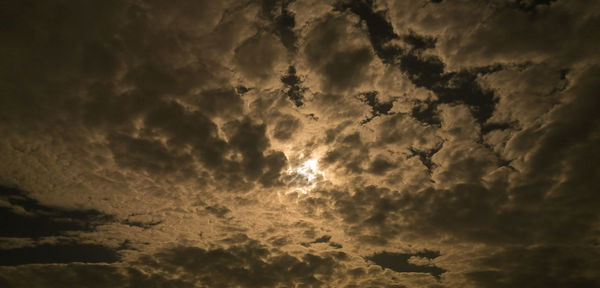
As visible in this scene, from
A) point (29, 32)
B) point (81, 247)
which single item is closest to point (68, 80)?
point (29, 32)

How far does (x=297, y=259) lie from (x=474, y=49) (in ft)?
29.9

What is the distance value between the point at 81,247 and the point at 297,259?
764cm

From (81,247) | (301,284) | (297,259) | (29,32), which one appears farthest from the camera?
(301,284)

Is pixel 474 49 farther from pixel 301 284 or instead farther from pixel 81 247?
pixel 81 247

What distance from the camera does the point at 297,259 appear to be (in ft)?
34.9

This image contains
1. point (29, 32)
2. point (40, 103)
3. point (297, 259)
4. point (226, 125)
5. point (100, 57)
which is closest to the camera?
point (29, 32)

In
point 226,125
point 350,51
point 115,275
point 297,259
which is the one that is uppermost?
point 350,51

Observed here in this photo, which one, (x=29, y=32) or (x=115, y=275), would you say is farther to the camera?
(x=115, y=275)

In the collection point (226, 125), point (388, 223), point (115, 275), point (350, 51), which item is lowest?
point (115, 275)

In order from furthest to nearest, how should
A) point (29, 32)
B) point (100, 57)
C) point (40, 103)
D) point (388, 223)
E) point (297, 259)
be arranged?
point (297, 259) → point (388, 223) → point (40, 103) → point (100, 57) → point (29, 32)

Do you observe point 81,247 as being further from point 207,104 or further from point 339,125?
point 339,125

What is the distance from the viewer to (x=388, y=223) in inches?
334

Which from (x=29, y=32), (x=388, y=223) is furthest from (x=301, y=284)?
(x=29, y=32)

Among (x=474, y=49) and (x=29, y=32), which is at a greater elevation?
(x=474, y=49)
